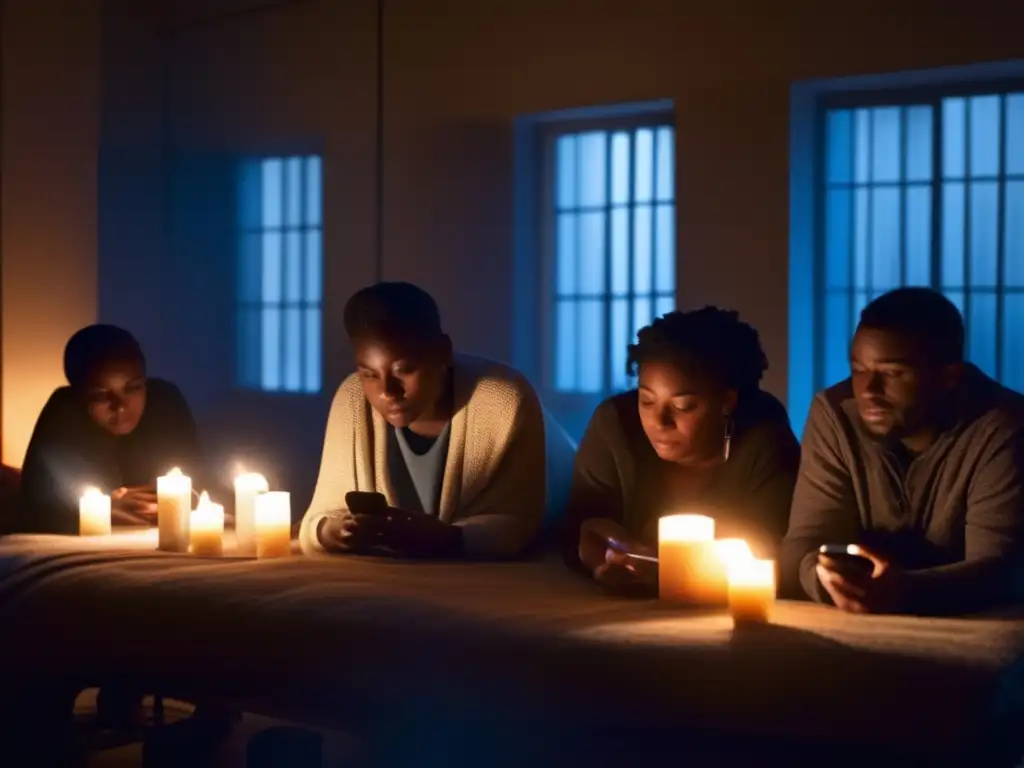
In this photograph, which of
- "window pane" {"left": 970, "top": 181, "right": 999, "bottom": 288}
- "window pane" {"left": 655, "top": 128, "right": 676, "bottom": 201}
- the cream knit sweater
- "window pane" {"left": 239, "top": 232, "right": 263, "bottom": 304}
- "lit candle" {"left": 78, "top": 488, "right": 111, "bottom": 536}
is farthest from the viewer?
"window pane" {"left": 239, "top": 232, "right": 263, "bottom": 304}

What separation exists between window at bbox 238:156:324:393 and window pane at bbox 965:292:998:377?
2928 millimetres

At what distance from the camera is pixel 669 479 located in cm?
296

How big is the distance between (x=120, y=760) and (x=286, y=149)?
A: 11.6 feet

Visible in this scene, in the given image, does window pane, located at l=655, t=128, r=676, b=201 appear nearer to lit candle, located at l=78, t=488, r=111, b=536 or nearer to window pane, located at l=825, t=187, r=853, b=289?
window pane, located at l=825, t=187, r=853, b=289

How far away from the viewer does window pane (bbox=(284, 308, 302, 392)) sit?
6543 mm

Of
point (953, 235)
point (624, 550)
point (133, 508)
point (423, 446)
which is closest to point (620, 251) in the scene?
point (953, 235)

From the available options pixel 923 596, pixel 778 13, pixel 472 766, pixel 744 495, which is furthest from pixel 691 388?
pixel 778 13

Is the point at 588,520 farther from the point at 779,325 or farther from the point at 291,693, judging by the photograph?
the point at 779,325

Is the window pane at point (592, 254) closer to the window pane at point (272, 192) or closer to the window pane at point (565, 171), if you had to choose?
the window pane at point (565, 171)

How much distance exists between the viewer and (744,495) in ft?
9.41

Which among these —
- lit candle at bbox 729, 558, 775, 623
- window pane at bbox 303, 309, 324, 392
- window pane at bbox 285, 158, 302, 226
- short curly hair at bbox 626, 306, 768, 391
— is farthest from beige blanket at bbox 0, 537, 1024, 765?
window pane at bbox 285, 158, 302, 226

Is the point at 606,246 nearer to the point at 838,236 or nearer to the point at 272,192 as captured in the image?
the point at 838,236

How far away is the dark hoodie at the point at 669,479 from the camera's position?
2857 mm

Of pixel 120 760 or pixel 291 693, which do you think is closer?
pixel 291 693
